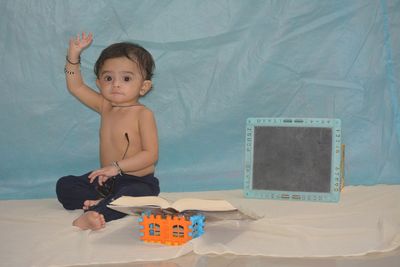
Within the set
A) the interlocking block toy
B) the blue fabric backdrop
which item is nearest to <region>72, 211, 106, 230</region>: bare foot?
the interlocking block toy

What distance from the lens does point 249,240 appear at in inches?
62.3

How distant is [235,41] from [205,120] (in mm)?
280

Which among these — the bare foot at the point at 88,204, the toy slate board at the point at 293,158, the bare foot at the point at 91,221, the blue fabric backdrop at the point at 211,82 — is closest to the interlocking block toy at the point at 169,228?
the bare foot at the point at 91,221

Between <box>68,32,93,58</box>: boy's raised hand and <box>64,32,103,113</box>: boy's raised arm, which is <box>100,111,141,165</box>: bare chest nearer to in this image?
<box>64,32,103,113</box>: boy's raised arm

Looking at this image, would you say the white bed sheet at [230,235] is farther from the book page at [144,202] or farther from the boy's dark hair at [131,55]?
the boy's dark hair at [131,55]

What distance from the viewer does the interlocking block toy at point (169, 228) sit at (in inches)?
61.6

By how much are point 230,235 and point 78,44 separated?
0.82 meters

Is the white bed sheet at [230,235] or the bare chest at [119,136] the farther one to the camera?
the bare chest at [119,136]

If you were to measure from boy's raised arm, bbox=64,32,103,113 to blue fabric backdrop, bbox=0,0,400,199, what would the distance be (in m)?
0.13

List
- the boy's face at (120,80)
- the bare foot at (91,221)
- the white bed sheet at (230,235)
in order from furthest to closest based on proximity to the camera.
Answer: the boy's face at (120,80) → the bare foot at (91,221) → the white bed sheet at (230,235)

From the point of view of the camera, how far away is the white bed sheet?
148 centimetres

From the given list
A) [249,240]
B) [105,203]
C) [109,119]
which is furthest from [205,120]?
[249,240]

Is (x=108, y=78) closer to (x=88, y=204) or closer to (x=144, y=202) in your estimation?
(x=88, y=204)

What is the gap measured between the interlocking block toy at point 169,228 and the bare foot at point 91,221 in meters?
0.14
